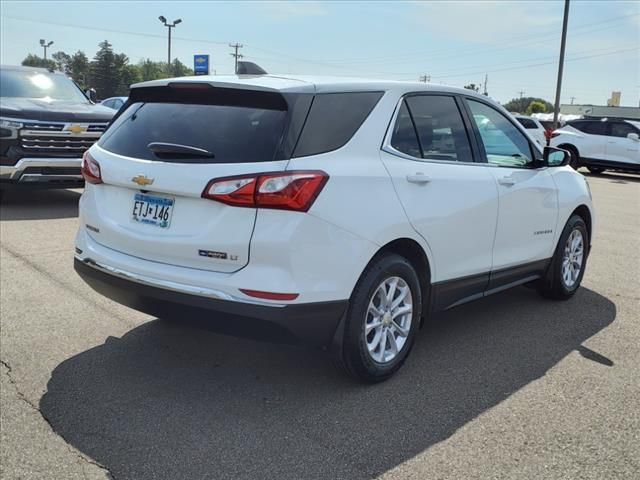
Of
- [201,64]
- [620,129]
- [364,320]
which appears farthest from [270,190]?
[201,64]

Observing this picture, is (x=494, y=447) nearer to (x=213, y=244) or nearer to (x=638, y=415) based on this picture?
(x=638, y=415)

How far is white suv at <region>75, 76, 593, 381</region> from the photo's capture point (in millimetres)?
3357

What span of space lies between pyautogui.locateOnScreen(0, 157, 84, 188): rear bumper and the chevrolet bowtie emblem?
254 inches

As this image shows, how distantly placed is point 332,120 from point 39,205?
25.5 ft

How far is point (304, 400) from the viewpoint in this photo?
12.3 feet

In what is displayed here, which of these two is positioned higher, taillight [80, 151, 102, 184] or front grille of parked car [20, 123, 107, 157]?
taillight [80, 151, 102, 184]

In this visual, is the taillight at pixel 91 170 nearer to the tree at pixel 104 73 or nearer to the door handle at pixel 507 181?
the door handle at pixel 507 181

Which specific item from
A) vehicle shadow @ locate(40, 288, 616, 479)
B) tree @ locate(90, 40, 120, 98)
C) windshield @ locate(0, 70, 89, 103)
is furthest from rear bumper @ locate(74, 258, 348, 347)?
tree @ locate(90, 40, 120, 98)

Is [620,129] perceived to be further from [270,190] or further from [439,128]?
[270,190]

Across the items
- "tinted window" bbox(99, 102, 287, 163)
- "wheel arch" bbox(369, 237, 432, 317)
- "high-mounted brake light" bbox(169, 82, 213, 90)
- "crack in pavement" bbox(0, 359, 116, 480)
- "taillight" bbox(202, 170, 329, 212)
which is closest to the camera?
"crack in pavement" bbox(0, 359, 116, 480)

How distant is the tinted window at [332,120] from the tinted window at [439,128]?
0.46 m

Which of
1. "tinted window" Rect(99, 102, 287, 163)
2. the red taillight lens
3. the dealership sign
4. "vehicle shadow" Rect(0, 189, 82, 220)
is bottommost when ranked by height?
"vehicle shadow" Rect(0, 189, 82, 220)

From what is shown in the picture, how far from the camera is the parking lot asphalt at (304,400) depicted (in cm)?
309

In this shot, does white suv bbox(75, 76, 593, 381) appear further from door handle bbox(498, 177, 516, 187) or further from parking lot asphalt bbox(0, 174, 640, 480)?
parking lot asphalt bbox(0, 174, 640, 480)
